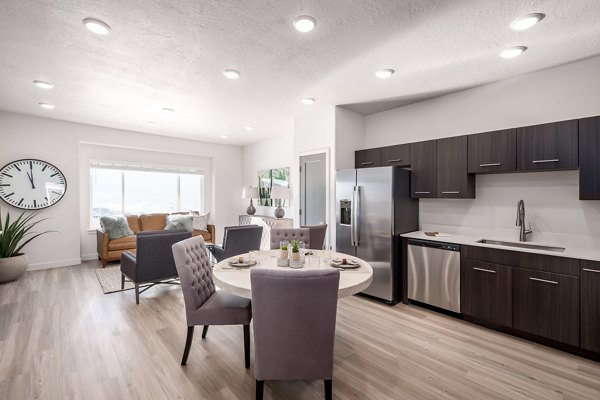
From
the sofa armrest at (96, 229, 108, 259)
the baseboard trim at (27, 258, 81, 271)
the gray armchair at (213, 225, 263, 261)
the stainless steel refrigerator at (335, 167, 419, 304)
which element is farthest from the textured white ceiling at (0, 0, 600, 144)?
the baseboard trim at (27, 258, 81, 271)

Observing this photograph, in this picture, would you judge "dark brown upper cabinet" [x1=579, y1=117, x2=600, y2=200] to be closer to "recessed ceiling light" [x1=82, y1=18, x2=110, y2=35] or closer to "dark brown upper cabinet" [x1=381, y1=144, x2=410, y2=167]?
"dark brown upper cabinet" [x1=381, y1=144, x2=410, y2=167]

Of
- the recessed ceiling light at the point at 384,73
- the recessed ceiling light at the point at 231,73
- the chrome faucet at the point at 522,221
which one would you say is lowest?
the chrome faucet at the point at 522,221

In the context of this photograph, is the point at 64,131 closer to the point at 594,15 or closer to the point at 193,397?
the point at 193,397

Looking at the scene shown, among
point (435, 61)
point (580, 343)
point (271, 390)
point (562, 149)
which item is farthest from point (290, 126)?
point (580, 343)

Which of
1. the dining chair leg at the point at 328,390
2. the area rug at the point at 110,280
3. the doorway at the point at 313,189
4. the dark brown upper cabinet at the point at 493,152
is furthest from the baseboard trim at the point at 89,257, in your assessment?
the dark brown upper cabinet at the point at 493,152

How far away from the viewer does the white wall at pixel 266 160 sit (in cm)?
597

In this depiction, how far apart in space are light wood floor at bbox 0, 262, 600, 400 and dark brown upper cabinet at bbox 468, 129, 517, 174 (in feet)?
5.54

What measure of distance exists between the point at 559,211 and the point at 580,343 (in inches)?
48.2

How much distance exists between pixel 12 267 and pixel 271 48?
4913mm

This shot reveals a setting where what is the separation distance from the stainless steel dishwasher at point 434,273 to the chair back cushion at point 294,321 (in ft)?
6.61

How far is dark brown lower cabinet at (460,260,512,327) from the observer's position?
8.77ft

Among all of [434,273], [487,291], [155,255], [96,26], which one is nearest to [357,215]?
[434,273]

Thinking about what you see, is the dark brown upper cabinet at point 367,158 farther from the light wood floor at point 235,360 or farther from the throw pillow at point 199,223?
the throw pillow at point 199,223

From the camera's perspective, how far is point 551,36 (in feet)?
7.50
